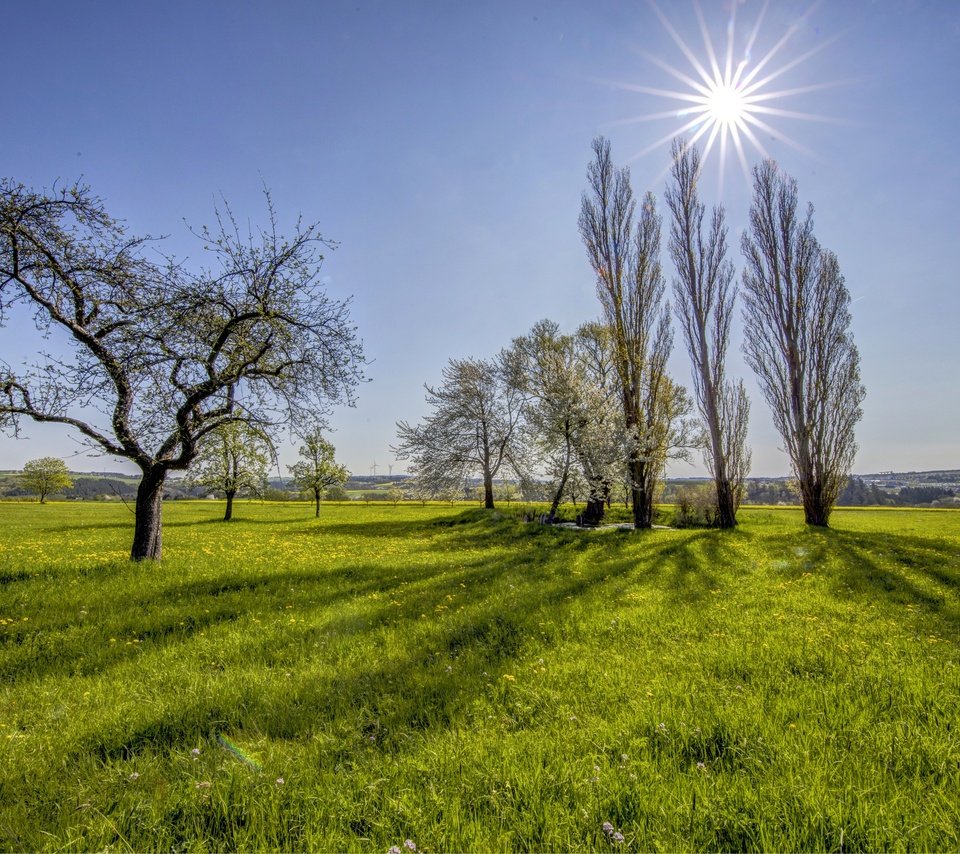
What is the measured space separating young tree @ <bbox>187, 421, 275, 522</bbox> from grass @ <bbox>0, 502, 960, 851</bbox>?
350cm

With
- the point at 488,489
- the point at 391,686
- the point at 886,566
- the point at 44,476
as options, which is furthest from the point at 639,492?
the point at 44,476

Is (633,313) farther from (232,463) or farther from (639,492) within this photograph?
(232,463)

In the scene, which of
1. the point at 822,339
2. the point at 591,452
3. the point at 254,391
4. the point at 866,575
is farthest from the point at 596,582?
the point at 822,339

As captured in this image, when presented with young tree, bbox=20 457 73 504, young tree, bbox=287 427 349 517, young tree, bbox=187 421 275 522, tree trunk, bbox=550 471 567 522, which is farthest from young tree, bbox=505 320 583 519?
young tree, bbox=20 457 73 504

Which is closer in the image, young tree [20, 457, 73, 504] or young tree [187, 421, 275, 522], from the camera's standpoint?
young tree [187, 421, 275, 522]

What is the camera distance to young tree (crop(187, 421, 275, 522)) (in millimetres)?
10414

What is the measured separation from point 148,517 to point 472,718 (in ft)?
32.0

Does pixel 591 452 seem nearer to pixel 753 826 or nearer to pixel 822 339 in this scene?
pixel 822 339

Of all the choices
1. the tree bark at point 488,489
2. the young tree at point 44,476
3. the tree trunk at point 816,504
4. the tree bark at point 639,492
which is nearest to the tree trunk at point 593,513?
the tree bark at point 639,492

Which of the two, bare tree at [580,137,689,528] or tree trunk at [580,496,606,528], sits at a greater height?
bare tree at [580,137,689,528]

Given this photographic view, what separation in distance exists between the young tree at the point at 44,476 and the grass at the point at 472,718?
222ft

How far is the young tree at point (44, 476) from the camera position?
5553 cm

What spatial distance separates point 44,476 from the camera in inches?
2188

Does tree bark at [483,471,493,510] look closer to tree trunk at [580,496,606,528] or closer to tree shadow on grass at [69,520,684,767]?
tree trunk at [580,496,606,528]
